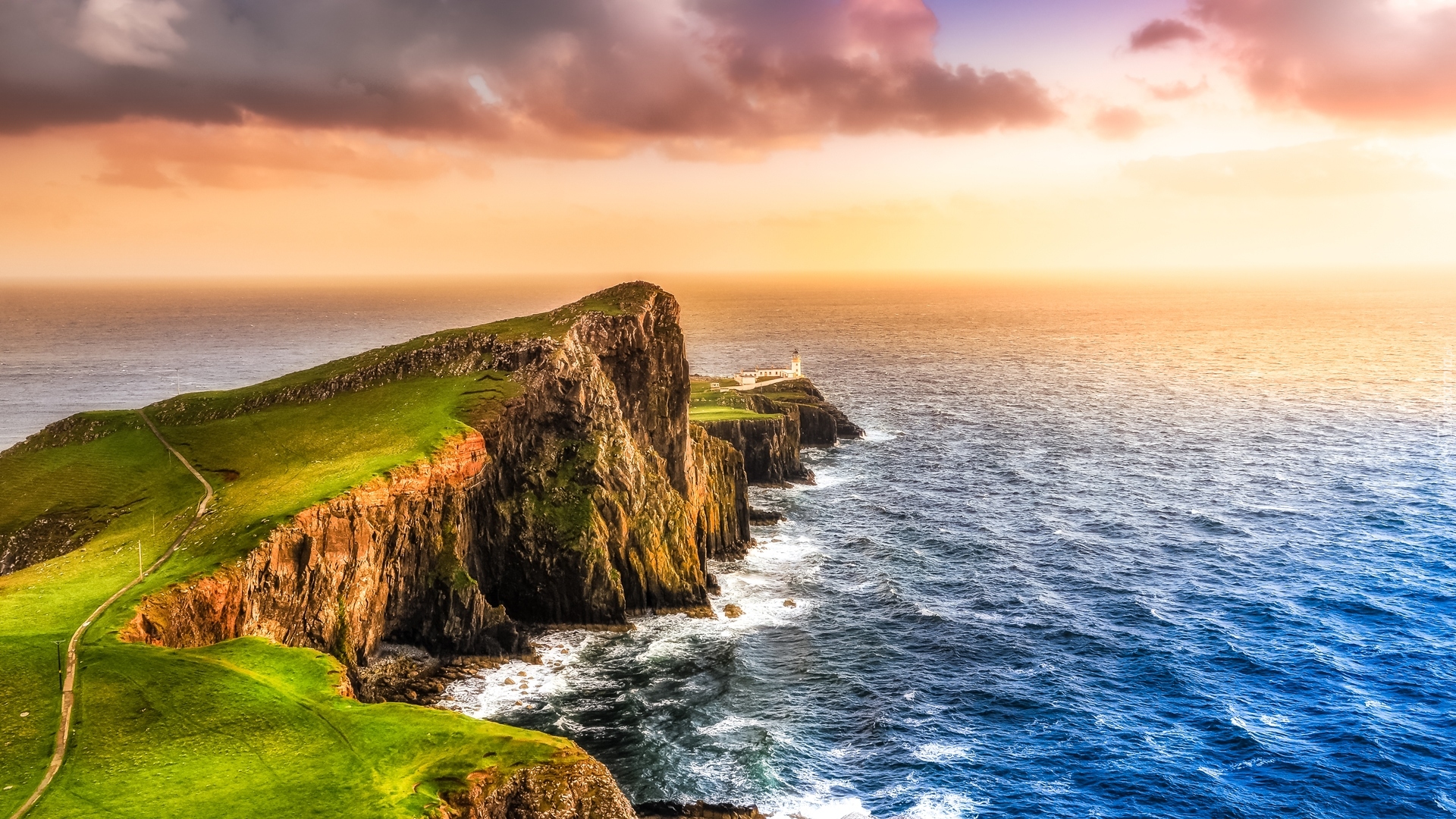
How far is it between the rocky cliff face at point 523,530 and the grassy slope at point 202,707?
8.01ft

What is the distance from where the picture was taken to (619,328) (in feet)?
296

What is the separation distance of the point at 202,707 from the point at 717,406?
98337mm

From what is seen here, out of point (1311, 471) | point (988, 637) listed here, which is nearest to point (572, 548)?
point (988, 637)

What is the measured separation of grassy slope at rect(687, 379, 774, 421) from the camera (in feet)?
410

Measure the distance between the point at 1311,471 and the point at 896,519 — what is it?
178 ft

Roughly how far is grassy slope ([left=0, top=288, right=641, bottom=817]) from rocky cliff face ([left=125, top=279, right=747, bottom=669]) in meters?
2.44

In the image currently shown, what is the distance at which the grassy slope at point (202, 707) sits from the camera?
35844 mm

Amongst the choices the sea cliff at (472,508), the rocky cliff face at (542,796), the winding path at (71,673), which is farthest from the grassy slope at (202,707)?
the rocky cliff face at (542,796)

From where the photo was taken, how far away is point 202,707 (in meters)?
41.5

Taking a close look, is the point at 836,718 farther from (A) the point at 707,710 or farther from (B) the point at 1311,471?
Answer: (B) the point at 1311,471

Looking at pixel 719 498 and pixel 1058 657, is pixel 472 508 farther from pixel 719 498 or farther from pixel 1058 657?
pixel 1058 657

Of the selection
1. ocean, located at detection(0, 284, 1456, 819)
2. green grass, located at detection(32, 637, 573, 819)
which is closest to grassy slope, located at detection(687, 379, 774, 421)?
ocean, located at detection(0, 284, 1456, 819)

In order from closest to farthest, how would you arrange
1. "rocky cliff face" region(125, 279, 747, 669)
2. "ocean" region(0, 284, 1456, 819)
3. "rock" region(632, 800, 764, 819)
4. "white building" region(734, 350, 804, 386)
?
"rock" region(632, 800, 764, 819) → "ocean" region(0, 284, 1456, 819) → "rocky cliff face" region(125, 279, 747, 669) → "white building" region(734, 350, 804, 386)

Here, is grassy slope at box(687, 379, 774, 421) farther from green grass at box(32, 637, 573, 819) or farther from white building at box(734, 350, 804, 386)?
green grass at box(32, 637, 573, 819)
